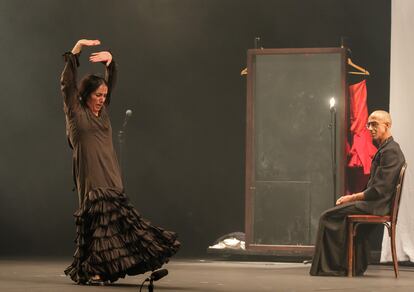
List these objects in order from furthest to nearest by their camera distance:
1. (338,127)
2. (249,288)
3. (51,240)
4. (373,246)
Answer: (51,240) < (373,246) < (338,127) < (249,288)

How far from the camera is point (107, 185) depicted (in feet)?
18.5

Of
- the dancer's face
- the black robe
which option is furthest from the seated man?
the dancer's face

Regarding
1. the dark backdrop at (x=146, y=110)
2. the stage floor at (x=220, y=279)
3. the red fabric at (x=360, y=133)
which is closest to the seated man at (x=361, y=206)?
the stage floor at (x=220, y=279)

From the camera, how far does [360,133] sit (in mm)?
8562

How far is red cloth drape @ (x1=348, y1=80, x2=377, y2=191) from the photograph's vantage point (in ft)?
27.9

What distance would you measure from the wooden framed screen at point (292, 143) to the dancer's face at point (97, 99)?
3.22 m

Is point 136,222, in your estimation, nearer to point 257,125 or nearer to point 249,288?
point 249,288

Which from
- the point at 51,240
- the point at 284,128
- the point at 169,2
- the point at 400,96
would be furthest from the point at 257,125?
the point at 51,240

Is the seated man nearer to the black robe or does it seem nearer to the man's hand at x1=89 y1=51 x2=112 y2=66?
the black robe

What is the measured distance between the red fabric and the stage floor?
96cm

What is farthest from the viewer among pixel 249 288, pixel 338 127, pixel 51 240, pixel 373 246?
pixel 51 240

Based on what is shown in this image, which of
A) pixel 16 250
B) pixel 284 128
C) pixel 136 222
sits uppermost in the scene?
pixel 284 128

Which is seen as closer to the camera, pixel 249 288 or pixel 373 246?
pixel 249 288

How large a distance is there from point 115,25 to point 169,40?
601 mm
